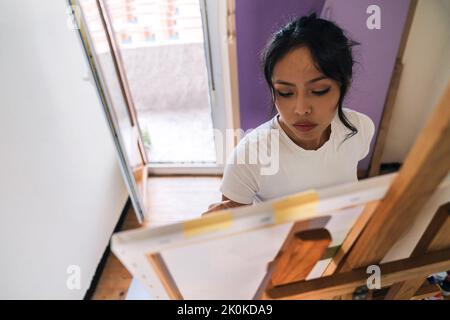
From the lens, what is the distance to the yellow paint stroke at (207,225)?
388mm

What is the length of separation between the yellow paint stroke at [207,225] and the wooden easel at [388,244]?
11 centimetres

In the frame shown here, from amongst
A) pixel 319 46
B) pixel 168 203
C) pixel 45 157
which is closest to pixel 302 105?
pixel 319 46

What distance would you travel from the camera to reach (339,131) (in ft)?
3.05

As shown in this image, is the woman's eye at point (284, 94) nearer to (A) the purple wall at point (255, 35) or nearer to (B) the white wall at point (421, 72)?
(A) the purple wall at point (255, 35)

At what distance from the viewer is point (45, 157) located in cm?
135

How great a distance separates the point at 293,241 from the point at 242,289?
18 cm

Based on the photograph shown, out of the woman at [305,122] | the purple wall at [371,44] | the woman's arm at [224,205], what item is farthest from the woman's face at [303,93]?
the purple wall at [371,44]

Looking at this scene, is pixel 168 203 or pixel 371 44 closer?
pixel 371 44

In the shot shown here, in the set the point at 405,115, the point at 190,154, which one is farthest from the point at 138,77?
the point at 405,115

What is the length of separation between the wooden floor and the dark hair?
1502mm

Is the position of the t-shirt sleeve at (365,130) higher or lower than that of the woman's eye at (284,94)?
lower

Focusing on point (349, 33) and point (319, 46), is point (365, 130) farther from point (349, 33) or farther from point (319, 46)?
point (349, 33)

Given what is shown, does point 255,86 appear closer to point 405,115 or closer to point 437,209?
point 405,115

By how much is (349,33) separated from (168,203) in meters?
1.54
